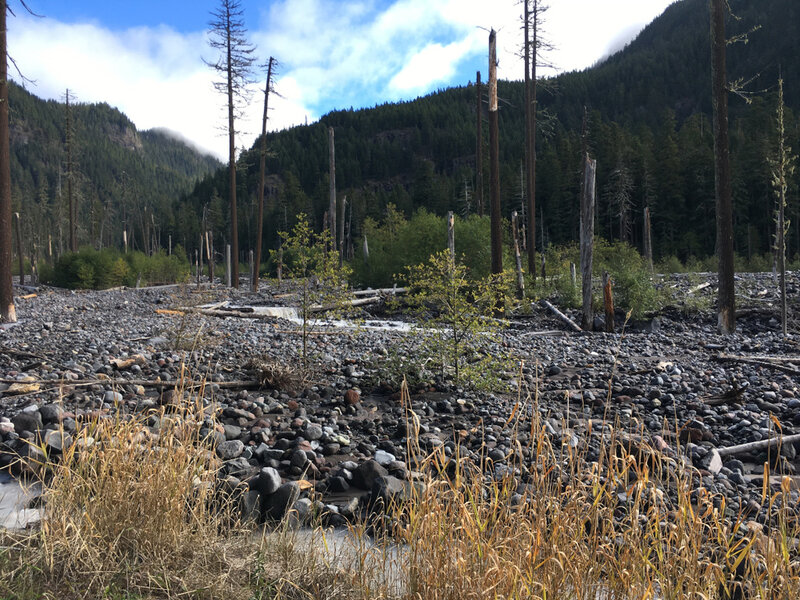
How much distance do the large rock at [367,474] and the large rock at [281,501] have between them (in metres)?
0.51

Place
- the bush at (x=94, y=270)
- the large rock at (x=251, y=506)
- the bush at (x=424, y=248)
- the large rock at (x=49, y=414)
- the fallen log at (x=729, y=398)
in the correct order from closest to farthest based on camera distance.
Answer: the large rock at (x=251, y=506), the large rock at (x=49, y=414), the fallen log at (x=729, y=398), the bush at (x=424, y=248), the bush at (x=94, y=270)

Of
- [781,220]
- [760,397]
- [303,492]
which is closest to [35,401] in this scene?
[303,492]

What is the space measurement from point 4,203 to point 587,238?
12.6 m

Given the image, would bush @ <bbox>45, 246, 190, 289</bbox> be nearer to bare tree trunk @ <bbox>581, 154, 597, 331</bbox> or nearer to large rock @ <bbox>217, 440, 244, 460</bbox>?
bare tree trunk @ <bbox>581, 154, 597, 331</bbox>

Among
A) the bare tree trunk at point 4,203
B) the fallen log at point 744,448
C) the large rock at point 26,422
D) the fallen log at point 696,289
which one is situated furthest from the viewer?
the fallen log at point 696,289

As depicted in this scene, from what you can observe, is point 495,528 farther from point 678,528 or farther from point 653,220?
point 653,220

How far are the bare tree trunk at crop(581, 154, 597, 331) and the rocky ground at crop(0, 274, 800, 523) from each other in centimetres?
143

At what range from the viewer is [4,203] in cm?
1118

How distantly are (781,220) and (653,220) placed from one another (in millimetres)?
41451

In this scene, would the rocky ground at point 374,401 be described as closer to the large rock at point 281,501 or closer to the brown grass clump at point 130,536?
the large rock at point 281,501

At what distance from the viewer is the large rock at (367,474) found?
336cm

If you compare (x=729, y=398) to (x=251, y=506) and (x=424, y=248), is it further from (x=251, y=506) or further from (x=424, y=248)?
(x=424, y=248)

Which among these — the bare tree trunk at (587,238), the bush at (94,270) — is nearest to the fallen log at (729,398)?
the bare tree trunk at (587,238)

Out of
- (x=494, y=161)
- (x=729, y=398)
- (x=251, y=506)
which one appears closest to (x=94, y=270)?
(x=494, y=161)
